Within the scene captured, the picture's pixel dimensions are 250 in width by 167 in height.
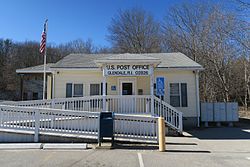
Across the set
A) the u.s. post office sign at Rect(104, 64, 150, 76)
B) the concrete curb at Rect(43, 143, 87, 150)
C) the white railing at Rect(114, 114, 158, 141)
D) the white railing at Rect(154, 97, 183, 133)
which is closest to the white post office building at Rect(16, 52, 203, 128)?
the white railing at Rect(154, 97, 183, 133)

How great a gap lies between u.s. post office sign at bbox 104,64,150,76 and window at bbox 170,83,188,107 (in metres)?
3.96

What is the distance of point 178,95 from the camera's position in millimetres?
15227

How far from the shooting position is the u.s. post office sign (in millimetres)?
12039

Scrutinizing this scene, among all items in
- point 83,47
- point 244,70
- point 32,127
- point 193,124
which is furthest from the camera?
point 83,47

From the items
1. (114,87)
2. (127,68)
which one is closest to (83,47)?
(114,87)

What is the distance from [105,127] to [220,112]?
10.3m

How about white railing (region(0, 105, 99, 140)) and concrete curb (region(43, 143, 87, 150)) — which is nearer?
concrete curb (region(43, 143, 87, 150))

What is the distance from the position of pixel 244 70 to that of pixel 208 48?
486cm

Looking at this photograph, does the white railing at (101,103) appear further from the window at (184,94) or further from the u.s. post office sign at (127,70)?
the window at (184,94)

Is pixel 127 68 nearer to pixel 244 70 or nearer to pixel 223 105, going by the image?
pixel 223 105

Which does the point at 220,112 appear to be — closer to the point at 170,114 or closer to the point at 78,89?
the point at 170,114

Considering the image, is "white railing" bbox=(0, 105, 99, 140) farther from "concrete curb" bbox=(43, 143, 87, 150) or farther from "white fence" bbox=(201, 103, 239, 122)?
"white fence" bbox=(201, 103, 239, 122)

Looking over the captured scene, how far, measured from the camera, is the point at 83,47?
146 feet

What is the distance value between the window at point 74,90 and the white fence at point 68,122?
544 cm
